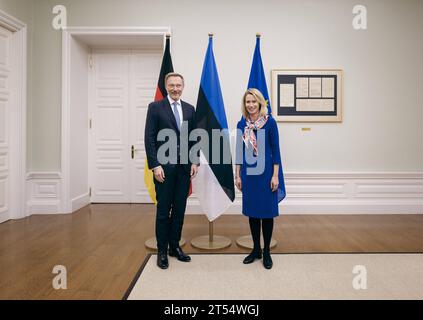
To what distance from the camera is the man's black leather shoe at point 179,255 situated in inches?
94.0

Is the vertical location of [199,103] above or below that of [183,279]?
above

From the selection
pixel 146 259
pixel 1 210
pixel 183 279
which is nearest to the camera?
pixel 183 279

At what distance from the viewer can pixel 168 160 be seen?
2262 millimetres

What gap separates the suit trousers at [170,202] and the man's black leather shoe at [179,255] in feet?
0.36

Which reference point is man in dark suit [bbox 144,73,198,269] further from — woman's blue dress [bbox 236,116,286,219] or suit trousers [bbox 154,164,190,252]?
woman's blue dress [bbox 236,116,286,219]

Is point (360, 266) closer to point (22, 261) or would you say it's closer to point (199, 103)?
point (199, 103)

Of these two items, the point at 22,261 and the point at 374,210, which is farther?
the point at 374,210

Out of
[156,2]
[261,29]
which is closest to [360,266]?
[261,29]

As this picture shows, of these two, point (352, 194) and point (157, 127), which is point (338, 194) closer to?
point (352, 194)

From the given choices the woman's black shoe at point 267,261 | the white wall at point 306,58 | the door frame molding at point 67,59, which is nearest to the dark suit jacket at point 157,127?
the woman's black shoe at point 267,261

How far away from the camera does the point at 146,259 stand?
2422 millimetres

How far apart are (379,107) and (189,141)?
2.99 m

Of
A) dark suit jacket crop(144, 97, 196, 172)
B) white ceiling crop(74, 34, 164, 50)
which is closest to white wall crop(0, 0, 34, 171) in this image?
white ceiling crop(74, 34, 164, 50)

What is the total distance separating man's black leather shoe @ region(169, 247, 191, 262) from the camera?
2389mm
